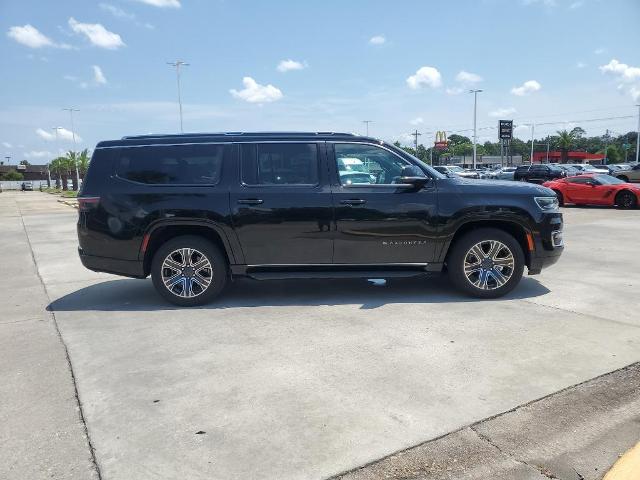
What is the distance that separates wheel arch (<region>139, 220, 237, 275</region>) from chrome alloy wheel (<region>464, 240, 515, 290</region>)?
2709mm

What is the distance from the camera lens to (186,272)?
573cm

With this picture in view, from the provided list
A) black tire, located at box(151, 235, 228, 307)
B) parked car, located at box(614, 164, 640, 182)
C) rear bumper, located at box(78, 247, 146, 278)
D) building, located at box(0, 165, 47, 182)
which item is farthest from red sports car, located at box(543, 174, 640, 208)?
building, located at box(0, 165, 47, 182)

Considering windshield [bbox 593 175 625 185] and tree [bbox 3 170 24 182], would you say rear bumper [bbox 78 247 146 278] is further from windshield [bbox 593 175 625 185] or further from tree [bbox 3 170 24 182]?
tree [bbox 3 170 24 182]

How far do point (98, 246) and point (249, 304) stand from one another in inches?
72.4

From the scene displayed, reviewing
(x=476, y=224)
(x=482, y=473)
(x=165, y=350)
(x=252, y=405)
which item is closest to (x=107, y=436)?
(x=252, y=405)

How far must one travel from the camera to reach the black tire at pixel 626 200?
56.7ft

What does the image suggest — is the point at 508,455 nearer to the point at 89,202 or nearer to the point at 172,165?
the point at 172,165

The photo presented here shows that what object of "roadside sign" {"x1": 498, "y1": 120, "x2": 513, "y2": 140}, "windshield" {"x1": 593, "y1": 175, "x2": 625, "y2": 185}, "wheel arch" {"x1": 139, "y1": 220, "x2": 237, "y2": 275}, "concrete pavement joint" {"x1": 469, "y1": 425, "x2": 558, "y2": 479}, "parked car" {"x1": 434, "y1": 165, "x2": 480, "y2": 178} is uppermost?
"roadside sign" {"x1": 498, "y1": 120, "x2": 513, "y2": 140}

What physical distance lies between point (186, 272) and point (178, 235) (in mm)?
445

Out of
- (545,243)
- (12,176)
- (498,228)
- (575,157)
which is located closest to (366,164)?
(498,228)

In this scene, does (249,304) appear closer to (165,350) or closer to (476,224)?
(165,350)

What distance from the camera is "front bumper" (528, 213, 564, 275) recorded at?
5.77m

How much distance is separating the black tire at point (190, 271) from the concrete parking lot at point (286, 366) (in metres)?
0.19

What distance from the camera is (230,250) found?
569cm
